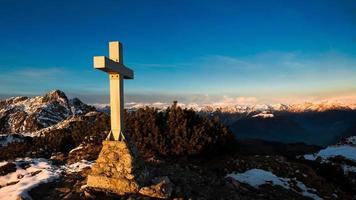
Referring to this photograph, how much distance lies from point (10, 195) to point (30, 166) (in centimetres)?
534

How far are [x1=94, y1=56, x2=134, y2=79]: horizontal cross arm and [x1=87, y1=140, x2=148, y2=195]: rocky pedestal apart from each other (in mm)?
2379

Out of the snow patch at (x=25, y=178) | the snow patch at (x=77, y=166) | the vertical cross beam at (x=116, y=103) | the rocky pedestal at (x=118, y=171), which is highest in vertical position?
the vertical cross beam at (x=116, y=103)

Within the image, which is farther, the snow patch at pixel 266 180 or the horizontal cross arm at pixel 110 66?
the snow patch at pixel 266 180

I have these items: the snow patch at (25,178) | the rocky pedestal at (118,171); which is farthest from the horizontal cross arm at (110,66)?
the snow patch at (25,178)

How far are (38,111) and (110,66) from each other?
107753 millimetres

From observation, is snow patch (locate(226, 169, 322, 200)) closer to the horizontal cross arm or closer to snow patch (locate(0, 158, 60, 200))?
the horizontal cross arm

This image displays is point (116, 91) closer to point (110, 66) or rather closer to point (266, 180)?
point (110, 66)

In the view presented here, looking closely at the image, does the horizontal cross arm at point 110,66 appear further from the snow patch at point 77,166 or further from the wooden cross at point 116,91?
the snow patch at point 77,166

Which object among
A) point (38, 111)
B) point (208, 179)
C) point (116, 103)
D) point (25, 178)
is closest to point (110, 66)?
point (116, 103)

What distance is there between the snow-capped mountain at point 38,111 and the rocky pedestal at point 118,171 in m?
84.0

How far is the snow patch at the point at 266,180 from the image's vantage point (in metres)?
15.4

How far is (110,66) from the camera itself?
10367mm

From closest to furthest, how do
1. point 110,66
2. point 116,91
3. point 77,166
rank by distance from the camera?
point 110,66, point 116,91, point 77,166

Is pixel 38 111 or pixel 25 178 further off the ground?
pixel 38 111
